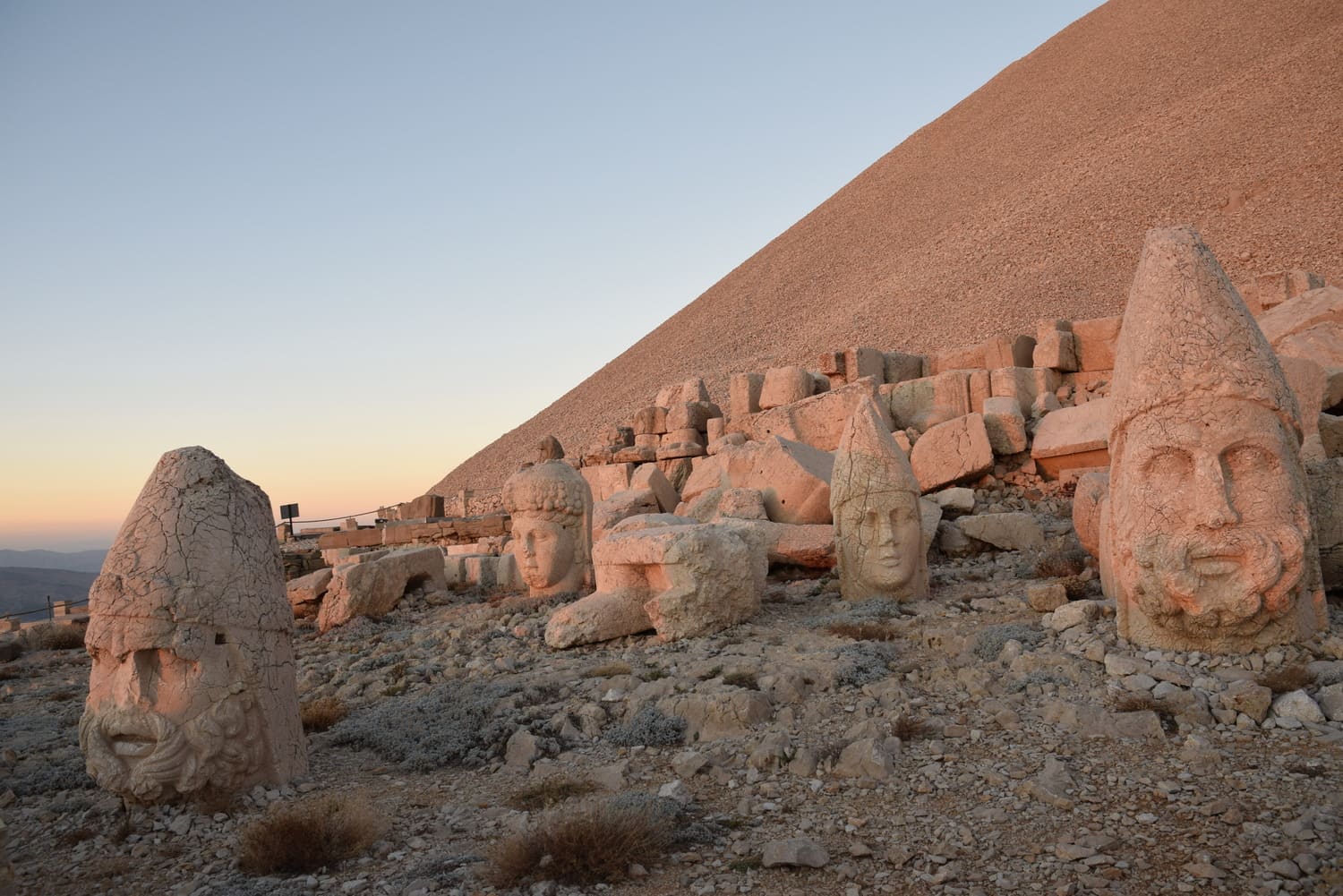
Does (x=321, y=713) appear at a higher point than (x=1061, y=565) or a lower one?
lower

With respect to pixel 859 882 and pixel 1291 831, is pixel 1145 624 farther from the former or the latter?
pixel 859 882

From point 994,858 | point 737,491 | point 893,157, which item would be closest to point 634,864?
point 994,858

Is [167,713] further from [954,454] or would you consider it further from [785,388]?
[785,388]

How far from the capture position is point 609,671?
243 inches

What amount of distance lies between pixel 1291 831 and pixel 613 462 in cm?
1457

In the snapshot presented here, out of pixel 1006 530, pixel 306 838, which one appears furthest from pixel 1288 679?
pixel 1006 530

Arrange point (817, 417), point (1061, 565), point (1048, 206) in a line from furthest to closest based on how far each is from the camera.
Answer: point (1048, 206)
point (817, 417)
point (1061, 565)

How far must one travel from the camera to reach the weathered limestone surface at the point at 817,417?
14.9 m

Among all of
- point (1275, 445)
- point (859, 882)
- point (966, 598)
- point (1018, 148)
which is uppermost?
point (1018, 148)

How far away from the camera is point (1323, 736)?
4.04m

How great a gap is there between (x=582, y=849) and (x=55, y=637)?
9.85 meters

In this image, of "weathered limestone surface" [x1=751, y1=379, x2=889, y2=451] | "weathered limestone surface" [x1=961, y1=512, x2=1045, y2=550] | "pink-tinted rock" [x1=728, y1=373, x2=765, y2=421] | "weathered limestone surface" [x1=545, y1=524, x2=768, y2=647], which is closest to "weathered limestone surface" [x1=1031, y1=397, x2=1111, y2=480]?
"weathered limestone surface" [x1=751, y1=379, x2=889, y2=451]

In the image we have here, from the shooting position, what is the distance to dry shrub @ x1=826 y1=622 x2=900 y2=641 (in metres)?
6.48

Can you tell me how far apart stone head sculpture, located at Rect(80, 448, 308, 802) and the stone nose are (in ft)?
15.6
